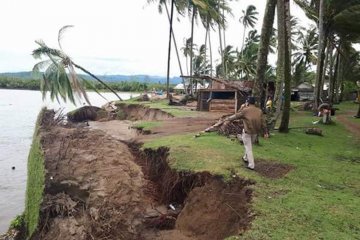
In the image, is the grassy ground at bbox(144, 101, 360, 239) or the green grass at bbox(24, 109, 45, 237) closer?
the grassy ground at bbox(144, 101, 360, 239)

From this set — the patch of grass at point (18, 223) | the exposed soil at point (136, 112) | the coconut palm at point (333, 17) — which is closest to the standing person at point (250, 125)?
the patch of grass at point (18, 223)

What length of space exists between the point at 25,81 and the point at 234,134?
108m

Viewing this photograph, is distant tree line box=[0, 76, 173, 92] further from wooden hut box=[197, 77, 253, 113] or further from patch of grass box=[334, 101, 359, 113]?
wooden hut box=[197, 77, 253, 113]

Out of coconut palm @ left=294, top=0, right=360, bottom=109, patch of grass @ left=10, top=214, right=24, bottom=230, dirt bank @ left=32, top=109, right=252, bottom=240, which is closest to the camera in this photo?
dirt bank @ left=32, top=109, right=252, bottom=240

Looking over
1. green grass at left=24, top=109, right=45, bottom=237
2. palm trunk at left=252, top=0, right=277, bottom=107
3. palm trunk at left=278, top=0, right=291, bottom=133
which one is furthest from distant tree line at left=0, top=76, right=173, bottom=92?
green grass at left=24, top=109, right=45, bottom=237

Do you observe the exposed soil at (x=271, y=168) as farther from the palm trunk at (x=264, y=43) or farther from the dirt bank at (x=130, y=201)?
the palm trunk at (x=264, y=43)

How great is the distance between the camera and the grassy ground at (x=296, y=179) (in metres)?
7.30

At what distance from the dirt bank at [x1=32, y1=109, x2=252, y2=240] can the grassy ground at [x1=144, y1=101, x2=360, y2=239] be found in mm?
427

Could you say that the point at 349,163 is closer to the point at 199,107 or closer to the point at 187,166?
the point at 187,166

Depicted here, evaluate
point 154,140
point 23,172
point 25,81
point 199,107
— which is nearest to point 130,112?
point 199,107

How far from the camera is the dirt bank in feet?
29.2

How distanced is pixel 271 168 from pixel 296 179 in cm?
93

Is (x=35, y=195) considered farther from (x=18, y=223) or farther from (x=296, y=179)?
(x=296, y=179)

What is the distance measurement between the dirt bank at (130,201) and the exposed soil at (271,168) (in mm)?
1078
